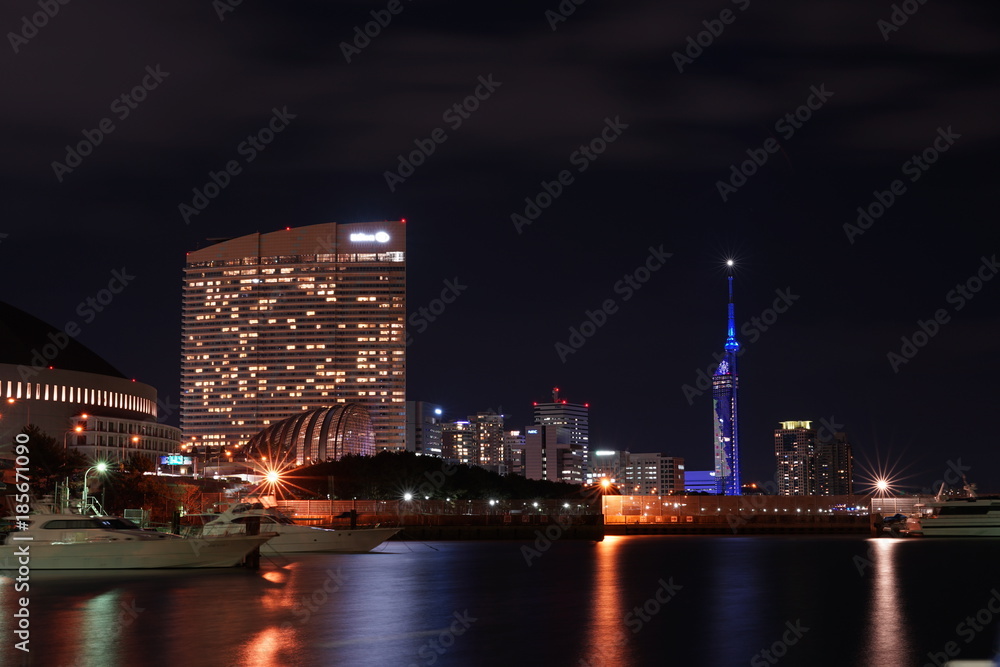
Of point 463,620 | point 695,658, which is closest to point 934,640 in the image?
point 695,658

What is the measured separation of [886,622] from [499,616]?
695 inches

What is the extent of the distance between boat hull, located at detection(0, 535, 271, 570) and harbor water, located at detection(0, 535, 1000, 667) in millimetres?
821

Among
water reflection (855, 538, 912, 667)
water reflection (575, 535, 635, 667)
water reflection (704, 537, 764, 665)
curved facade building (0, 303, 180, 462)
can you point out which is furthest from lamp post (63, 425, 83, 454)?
water reflection (855, 538, 912, 667)

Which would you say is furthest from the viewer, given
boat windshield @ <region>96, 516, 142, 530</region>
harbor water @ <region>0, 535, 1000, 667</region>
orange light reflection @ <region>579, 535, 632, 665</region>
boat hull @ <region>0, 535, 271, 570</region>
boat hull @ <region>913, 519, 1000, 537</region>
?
boat hull @ <region>913, 519, 1000, 537</region>

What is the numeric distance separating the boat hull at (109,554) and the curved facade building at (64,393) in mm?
75642

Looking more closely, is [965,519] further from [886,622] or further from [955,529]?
[886,622]

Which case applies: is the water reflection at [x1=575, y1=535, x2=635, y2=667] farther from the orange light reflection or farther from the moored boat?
the moored boat

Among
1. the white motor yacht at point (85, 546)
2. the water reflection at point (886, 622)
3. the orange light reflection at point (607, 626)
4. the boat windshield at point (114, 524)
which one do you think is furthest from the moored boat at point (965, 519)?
the boat windshield at point (114, 524)

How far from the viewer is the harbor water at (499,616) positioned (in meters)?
39.5

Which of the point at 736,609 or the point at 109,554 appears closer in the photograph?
the point at 736,609

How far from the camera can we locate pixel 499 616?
5125cm

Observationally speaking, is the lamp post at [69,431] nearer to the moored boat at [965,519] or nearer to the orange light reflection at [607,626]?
the orange light reflection at [607,626]

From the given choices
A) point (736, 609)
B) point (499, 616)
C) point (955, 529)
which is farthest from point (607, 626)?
point (955, 529)

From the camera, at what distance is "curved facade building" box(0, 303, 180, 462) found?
14962 centimetres
